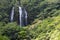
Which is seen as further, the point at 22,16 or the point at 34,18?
the point at 34,18

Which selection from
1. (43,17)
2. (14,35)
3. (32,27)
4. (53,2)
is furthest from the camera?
(53,2)

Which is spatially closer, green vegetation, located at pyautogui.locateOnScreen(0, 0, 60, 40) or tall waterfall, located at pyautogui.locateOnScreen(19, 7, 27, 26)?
green vegetation, located at pyautogui.locateOnScreen(0, 0, 60, 40)

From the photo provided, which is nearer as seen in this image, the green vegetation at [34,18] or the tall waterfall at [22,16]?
the green vegetation at [34,18]

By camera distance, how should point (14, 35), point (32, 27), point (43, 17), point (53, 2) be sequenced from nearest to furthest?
point (14, 35) < point (32, 27) < point (43, 17) < point (53, 2)

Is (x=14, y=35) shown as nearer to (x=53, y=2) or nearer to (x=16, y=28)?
(x=16, y=28)

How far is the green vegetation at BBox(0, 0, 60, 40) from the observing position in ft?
82.7

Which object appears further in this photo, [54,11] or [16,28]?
[54,11]

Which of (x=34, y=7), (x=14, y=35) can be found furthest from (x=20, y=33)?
(x=34, y=7)

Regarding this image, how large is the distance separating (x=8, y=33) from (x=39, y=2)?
1615 cm

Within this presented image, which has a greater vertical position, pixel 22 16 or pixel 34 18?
pixel 22 16

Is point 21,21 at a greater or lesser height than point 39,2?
lesser

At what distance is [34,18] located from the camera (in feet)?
117

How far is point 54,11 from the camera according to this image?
34375 mm

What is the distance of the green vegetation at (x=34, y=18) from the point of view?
2522 cm
